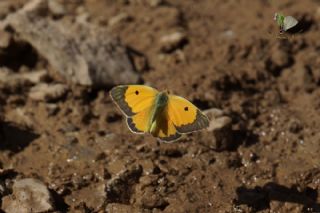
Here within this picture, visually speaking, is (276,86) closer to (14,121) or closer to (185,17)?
(185,17)

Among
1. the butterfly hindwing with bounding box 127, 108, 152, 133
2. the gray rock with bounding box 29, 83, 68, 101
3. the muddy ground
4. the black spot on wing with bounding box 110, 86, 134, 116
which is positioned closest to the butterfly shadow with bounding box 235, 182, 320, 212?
the muddy ground

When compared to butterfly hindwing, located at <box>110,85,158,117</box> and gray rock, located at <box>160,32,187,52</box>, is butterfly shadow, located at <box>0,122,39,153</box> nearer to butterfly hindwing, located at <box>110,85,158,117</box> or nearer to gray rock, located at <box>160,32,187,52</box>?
butterfly hindwing, located at <box>110,85,158,117</box>

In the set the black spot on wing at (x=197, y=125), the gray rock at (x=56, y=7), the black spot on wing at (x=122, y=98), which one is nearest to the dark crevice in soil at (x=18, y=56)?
the gray rock at (x=56, y=7)

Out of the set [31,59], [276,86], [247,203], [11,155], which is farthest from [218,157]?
[31,59]

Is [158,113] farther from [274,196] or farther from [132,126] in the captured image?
[274,196]

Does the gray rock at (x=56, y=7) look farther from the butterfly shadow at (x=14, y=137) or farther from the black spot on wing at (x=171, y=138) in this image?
the black spot on wing at (x=171, y=138)

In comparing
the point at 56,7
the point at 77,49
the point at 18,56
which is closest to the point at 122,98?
the point at 77,49

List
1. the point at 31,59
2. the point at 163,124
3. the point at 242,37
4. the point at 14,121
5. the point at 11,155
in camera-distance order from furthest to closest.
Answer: the point at 242,37 → the point at 31,59 → the point at 14,121 → the point at 11,155 → the point at 163,124

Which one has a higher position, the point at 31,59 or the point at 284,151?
the point at 31,59
